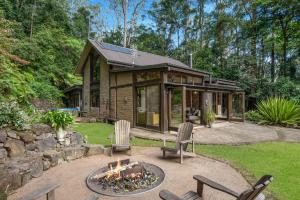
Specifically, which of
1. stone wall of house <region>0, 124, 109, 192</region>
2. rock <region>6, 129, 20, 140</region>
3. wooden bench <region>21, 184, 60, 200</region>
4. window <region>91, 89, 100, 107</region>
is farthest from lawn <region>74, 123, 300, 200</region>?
window <region>91, 89, 100, 107</region>

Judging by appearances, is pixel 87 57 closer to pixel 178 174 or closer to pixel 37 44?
pixel 37 44

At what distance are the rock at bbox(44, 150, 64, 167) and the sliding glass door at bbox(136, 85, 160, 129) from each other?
5.44m

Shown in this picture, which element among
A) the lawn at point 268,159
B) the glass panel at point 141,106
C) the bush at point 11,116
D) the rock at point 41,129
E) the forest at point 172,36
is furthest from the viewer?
the forest at point 172,36

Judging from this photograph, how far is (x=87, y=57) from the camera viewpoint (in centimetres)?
1598

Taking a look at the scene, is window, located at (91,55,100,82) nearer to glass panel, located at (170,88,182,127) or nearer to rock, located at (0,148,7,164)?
glass panel, located at (170,88,182,127)

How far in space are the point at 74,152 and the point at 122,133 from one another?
59.2 inches

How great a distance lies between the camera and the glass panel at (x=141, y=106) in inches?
428

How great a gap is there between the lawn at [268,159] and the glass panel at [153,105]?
2141mm

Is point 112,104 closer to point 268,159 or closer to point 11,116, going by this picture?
point 11,116

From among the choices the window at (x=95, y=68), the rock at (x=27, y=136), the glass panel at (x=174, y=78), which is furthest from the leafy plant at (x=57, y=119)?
the window at (x=95, y=68)

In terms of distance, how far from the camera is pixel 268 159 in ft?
18.7

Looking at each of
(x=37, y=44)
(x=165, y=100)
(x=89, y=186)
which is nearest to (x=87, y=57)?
(x=37, y=44)

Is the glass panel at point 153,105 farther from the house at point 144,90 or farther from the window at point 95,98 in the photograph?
the window at point 95,98

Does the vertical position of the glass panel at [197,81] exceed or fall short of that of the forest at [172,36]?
it falls short
